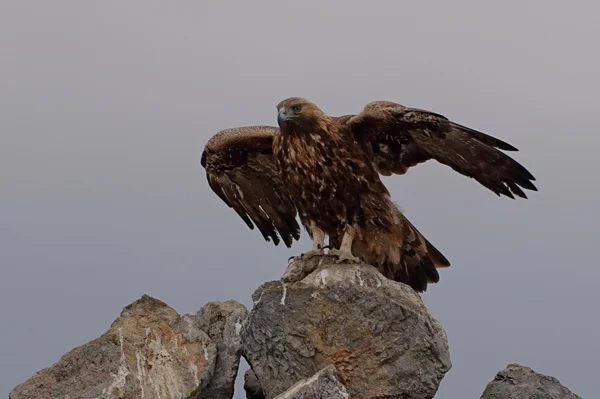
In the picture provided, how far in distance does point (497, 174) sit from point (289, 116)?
1938mm

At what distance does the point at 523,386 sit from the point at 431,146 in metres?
2.32

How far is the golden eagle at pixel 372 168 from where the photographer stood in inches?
309

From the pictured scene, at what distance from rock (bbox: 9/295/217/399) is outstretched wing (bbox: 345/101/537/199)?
2.45 metres

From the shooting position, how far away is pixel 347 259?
764cm

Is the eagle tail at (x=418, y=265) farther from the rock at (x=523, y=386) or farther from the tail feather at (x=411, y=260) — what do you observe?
the rock at (x=523, y=386)

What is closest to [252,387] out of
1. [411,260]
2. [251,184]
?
[411,260]

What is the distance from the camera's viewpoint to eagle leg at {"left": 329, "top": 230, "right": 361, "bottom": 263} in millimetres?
7645

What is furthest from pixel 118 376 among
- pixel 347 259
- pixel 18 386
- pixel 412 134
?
pixel 412 134

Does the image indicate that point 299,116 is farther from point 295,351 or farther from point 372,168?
point 295,351

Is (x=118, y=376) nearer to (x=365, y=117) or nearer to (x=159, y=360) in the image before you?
(x=159, y=360)

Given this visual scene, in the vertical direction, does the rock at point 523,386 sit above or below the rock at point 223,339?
below

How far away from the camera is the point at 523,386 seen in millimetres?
7742

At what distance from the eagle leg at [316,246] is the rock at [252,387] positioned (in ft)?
4.45

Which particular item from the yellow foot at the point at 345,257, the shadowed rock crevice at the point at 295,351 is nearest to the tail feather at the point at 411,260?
the yellow foot at the point at 345,257
